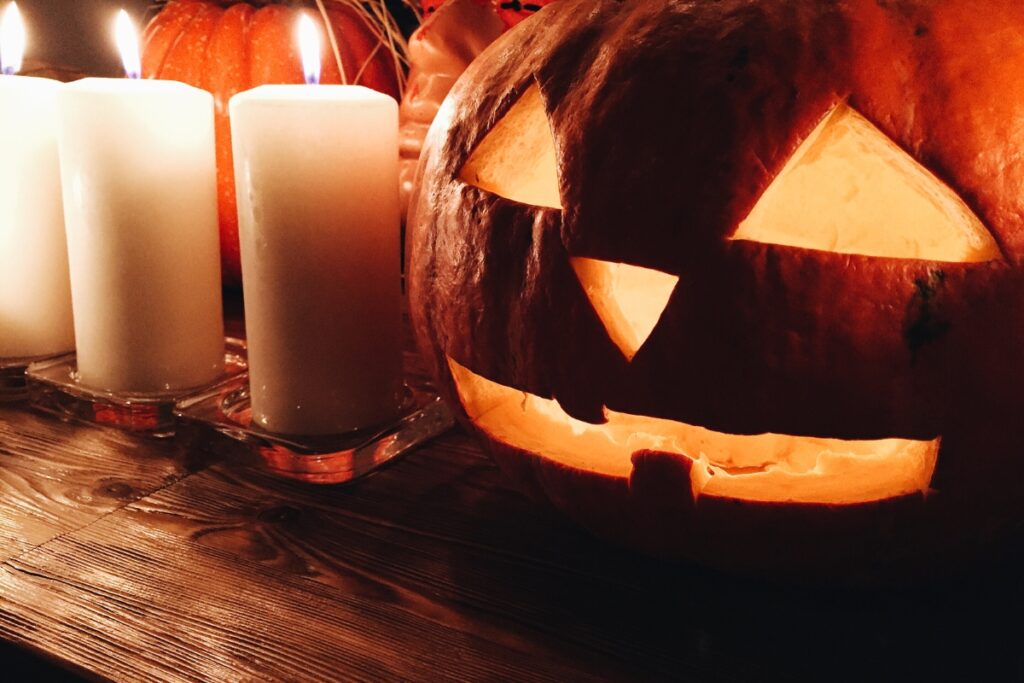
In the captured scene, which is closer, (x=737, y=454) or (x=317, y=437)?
(x=737, y=454)

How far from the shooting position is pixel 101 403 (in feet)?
2.74

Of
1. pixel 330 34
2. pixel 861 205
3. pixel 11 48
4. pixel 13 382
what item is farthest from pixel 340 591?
pixel 330 34

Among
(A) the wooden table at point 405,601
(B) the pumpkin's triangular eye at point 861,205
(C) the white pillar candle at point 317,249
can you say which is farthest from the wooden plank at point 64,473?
(B) the pumpkin's triangular eye at point 861,205

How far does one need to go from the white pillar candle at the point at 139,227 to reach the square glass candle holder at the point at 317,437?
0.27 ft

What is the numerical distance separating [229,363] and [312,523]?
0.39m

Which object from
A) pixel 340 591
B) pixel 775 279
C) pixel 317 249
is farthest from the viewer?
pixel 317 249

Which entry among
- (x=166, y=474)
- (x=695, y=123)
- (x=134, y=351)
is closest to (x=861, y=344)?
(x=695, y=123)

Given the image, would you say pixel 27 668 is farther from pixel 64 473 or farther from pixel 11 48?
pixel 11 48

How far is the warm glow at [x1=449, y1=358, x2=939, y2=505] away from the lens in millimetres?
501

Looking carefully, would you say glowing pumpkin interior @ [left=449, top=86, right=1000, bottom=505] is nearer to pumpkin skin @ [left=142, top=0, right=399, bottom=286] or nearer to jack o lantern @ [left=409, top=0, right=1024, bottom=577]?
jack o lantern @ [left=409, top=0, right=1024, bottom=577]

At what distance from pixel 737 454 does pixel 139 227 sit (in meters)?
0.61

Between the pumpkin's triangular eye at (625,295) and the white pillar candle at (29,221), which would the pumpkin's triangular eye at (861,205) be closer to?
the pumpkin's triangular eye at (625,295)

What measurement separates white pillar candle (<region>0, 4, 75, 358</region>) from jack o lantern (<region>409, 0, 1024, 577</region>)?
2.04 ft

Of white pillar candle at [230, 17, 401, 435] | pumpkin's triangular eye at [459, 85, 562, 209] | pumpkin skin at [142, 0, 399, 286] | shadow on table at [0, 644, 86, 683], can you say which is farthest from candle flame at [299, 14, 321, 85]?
pumpkin skin at [142, 0, 399, 286]
